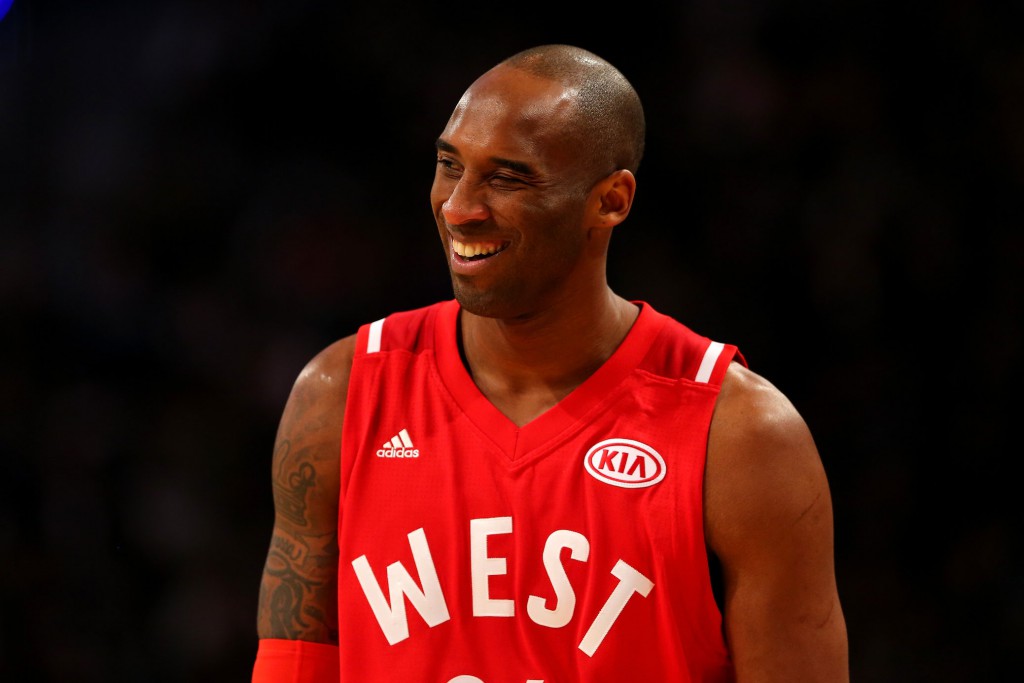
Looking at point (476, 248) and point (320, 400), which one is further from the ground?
point (476, 248)

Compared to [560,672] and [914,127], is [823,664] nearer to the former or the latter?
[560,672]

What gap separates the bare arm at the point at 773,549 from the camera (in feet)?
6.37

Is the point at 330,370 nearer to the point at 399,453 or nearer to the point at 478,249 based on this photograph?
the point at 399,453

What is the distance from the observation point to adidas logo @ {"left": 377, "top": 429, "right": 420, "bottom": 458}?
2.11 metres

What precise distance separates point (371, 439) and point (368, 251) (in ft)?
4.17

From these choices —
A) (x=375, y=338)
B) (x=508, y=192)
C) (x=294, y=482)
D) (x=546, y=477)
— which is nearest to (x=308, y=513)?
(x=294, y=482)

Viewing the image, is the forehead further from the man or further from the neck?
the neck

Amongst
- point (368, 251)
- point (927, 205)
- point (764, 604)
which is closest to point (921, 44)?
point (927, 205)

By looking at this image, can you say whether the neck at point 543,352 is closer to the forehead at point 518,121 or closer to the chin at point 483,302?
the chin at point 483,302

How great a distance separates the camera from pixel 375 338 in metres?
Result: 2.23

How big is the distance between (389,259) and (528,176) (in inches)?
56.2

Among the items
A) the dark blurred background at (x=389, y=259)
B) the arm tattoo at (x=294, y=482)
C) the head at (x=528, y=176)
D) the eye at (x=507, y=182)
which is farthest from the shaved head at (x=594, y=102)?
the dark blurred background at (x=389, y=259)

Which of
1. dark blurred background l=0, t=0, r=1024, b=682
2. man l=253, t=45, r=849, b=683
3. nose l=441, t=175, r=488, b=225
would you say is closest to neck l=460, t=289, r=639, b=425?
man l=253, t=45, r=849, b=683

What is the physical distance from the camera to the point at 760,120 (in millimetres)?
3307
